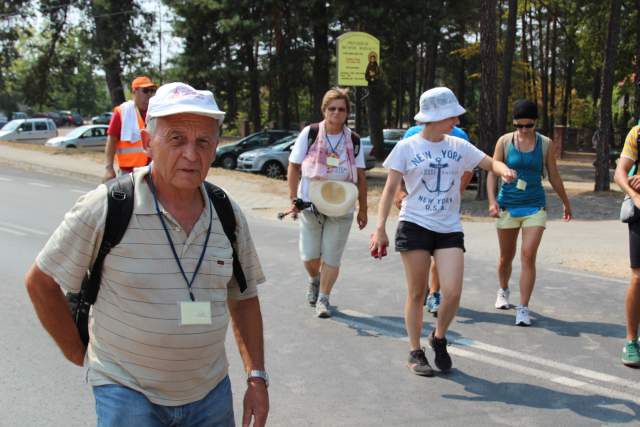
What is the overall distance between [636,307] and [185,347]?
13.0 ft

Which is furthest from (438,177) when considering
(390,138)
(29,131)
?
(29,131)

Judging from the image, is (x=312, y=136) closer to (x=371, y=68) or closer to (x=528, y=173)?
(x=528, y=173)

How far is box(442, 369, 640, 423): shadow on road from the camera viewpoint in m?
4.61

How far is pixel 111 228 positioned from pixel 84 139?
34915 millimetres

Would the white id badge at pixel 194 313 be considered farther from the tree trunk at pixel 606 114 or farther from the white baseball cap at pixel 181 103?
the tree trunk at pixel 606 114

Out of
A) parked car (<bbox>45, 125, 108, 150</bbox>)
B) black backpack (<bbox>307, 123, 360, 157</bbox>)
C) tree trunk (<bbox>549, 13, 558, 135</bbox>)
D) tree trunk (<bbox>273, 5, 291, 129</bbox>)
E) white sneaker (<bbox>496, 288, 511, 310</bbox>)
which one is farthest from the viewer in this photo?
tree trunk (<bbox>549, 13, 558, 135</bbox>)

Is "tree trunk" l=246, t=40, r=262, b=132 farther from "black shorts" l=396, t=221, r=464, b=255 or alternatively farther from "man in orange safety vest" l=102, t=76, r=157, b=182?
"black shorts" l=396, t=221, r=464, b=255

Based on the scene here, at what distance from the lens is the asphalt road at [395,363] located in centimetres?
459

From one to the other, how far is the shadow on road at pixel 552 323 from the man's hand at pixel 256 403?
4.14m

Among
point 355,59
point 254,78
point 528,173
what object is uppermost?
point 254,78

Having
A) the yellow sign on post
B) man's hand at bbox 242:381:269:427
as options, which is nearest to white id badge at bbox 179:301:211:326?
man's hand at bbox 242:381:269:427

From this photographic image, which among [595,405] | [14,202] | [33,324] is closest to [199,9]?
[14,202]

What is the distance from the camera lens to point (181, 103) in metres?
2.40

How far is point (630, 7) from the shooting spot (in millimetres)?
30250
